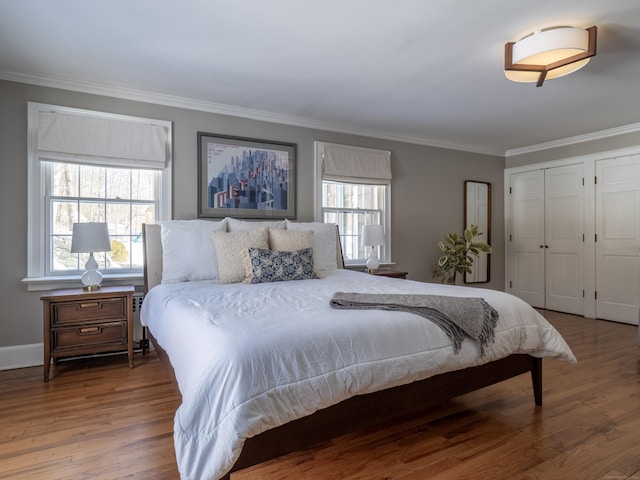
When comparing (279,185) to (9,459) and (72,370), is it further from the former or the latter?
(9,459)

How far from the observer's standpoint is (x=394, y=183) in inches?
197

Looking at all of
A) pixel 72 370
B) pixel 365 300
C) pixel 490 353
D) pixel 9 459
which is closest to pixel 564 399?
pixel 490 353

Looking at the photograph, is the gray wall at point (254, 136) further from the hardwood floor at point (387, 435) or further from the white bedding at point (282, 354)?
the white bedding at point (282, 354)

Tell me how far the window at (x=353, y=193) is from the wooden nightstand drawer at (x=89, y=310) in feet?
7.50

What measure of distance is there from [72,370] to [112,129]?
209cm

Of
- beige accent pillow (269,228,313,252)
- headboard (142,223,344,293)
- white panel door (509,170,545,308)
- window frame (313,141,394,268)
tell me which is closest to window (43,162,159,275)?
headboard (142,223,344,293)

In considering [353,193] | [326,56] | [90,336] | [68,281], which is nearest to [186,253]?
[90,336]

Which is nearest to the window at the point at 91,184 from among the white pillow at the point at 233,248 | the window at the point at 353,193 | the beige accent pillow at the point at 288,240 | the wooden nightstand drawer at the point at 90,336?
the wooden nightstand drawer at the point at 90,336

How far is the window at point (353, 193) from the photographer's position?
445cm

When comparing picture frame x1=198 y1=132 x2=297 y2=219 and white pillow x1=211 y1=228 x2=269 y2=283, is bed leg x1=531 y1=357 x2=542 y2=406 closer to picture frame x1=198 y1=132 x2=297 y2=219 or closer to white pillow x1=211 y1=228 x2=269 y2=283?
white pillow x1=211 y1=228 x2=269 y2=283

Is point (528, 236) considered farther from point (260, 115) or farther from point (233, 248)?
point (233, 248)

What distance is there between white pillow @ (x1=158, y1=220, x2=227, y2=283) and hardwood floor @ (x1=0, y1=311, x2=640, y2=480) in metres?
0.80

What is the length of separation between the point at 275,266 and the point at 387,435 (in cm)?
148

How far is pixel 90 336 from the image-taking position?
116 inches
